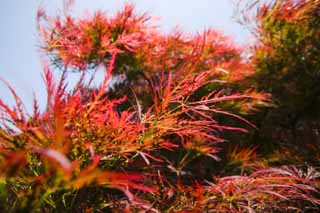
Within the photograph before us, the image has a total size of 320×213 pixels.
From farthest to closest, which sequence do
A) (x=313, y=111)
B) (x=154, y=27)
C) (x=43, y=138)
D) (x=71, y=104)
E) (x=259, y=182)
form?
(x=313, y=111) < (x=154, y=27) < (x=259, y=182) < (x=71, y=104) < (x=43, y=138)

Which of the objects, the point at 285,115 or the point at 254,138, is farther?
the point at 285,115

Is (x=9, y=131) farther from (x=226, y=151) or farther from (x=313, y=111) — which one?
(x=313, y=111)

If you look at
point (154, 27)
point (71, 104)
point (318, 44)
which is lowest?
point (71, 104)

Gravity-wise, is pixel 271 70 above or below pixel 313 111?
above

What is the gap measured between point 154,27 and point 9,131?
2.14 meters

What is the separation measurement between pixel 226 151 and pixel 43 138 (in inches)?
97.1

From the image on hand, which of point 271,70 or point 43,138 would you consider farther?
point 271,70

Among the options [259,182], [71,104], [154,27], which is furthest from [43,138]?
[154,27]

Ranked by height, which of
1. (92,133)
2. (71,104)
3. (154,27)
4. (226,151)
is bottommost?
(226,151)

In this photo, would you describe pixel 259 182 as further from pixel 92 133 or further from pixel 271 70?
pixel 271 70

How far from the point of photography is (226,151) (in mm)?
3189

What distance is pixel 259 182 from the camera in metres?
1.46

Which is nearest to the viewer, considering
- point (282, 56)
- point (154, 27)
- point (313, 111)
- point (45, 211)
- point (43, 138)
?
point (43, 138)

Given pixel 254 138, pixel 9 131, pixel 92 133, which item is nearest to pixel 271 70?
pixel 254 138
